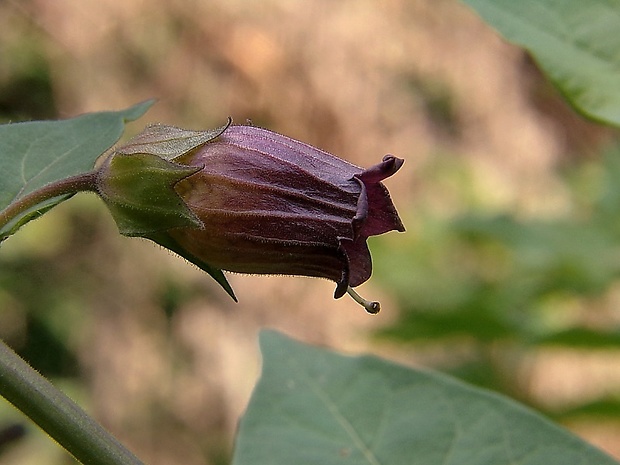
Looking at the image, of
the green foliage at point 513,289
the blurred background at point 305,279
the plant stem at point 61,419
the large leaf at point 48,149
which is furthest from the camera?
the blurred background at point 305,279

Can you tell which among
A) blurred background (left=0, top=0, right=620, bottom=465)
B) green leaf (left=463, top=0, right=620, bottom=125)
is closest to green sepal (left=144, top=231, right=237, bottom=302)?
green leaf (left=463, top=0, right=620, bottom=125)

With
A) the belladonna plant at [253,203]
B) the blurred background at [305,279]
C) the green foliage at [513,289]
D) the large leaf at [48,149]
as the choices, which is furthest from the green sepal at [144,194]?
the blurred background at [305,279]

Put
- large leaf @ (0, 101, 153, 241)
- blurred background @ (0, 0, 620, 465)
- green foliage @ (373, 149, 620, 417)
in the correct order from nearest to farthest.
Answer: large leaf @ (0, 101, 153, 241)
green foliage @ (373, 149, 620, 417)
blurred background @ (0, 0, 620, 465)

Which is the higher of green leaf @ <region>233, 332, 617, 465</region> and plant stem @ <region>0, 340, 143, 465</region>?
plant stem @ <region>0, 340, 143, 465</region>

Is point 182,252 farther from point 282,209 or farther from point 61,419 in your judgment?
point 61,419

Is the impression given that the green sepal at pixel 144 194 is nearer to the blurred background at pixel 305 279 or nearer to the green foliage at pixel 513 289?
the green foliage at pixel 513 289

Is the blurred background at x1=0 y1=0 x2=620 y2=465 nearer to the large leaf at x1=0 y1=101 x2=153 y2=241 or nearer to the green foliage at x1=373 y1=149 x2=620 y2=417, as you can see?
the green foliage at x1=373 y1=149 x2=620 y2=417

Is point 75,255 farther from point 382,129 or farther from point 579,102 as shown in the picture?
point 579,102
